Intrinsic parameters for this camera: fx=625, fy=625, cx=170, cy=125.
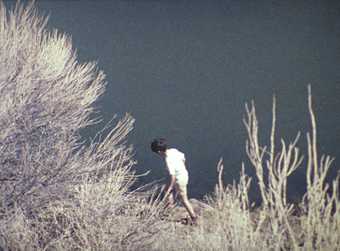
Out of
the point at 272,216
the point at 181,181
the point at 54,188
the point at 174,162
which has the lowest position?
the point at 272,216

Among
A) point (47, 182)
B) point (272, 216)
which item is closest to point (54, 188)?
point (47, 182)

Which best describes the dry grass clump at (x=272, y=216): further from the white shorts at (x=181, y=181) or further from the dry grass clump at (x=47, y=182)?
the white shorts at (x=181, y=181)

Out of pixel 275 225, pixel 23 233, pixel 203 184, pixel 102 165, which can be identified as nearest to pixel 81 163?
pixel 102 165

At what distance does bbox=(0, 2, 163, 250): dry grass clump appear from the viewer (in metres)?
6.54

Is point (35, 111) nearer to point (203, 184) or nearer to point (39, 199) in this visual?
point (39, 199)

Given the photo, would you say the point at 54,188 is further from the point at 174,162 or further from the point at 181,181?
the point at 181,181

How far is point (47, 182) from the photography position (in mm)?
6957

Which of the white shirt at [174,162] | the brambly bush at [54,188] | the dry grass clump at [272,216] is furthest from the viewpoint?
the white shirt at [174,162]

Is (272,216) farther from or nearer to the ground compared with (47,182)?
nearer to the ground

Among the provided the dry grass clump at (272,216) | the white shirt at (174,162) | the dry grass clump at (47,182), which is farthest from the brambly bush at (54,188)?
the white shirt at (174,162)

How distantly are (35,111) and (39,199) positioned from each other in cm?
114

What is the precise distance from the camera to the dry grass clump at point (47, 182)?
6.54 m

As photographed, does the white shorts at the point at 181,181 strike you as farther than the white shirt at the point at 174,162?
Yes

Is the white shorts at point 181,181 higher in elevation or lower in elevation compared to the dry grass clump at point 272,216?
higher
